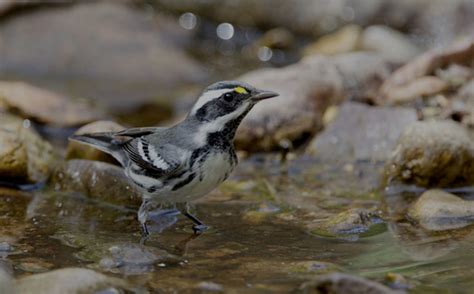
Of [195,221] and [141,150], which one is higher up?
[141,150]

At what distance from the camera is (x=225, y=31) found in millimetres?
16250

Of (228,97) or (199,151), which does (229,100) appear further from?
(199,151)

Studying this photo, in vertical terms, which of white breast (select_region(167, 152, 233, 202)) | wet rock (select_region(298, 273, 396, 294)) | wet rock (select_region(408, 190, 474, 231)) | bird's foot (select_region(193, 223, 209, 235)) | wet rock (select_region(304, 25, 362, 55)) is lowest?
bird's foot (select_region(193, 223, 209, 235))

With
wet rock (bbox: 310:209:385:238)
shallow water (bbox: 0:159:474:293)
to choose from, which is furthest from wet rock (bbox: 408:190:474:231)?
wet rock (bbox: 310:209:385:238)

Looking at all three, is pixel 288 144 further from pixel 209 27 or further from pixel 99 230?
pixel 209 27

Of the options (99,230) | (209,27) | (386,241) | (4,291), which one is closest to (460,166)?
(386,241)

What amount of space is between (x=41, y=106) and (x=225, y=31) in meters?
5.64

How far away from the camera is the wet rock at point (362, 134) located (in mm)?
10391

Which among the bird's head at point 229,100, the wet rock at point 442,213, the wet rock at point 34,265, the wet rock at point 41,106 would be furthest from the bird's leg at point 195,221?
the wet rock at point 41,106

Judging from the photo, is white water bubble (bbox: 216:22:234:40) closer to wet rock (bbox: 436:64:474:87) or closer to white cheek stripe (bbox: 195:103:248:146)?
wet rock (bbox: 436:64:474:87)

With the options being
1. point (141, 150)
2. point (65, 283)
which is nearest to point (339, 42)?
point (141, 150)

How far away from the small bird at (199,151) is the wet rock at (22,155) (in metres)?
1.70

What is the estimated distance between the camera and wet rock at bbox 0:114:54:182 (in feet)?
29.4

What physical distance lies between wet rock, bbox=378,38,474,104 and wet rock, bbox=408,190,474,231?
3.32m
